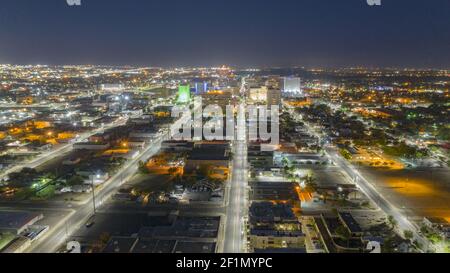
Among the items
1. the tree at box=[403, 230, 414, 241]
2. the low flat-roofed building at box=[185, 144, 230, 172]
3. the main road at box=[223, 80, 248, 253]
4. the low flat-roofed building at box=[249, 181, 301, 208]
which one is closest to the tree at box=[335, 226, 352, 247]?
the tree at box=[403, 230, 414, 241]

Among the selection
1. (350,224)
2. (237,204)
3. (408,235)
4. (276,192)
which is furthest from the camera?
(276,192)

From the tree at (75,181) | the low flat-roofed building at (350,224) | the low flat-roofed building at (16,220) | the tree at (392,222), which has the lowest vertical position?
the tree at (392,222)

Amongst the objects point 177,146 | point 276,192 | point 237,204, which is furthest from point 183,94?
point 237,204

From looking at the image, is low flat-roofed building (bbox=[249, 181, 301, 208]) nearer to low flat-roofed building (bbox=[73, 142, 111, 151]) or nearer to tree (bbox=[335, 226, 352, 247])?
tree (bbox=[335, 226, 352, 247])

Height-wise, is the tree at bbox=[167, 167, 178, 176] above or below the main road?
above

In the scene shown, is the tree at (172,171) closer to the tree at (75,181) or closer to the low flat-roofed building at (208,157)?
the low flat-roofed building at (208,157)

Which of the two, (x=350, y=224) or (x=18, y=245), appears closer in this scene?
(x=18, y=245)

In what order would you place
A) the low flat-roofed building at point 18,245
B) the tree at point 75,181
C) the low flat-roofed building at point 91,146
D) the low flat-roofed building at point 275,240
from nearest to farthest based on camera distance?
1. the low flat-roofed building at point 18,245
2. the low flat-roofed building at point 275,240
3. the tree at point 75,181
4. the low flat-roofed building at point 91,146

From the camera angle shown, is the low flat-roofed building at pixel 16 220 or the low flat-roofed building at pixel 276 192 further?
the low flat-roofed building at pixel 276 192

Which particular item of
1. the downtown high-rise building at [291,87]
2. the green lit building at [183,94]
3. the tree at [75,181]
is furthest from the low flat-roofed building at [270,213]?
the downtown high-rise building at [291,87]

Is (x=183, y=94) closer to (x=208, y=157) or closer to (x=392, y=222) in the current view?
(x=208, y=157)
